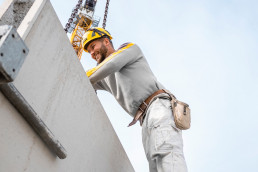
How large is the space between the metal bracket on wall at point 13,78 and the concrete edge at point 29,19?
271 mm

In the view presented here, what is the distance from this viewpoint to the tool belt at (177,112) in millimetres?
2584

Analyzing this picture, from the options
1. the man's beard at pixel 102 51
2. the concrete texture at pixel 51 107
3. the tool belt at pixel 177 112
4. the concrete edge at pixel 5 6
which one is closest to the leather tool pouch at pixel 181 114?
the tool belt at pixel 177 112

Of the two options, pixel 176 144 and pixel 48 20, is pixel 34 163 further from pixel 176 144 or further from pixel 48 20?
pixel 176 144

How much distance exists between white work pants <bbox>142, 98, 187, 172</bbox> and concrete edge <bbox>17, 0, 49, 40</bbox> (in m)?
1.33

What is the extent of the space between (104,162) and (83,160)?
A: 36 cm

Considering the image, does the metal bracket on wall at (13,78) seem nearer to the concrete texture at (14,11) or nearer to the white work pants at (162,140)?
the concrete texture at (14,11)

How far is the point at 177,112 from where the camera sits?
265cm

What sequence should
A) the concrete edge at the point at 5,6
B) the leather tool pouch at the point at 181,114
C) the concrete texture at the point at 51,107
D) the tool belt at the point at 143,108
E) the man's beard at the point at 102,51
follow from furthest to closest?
the man's beard at the point at 102,51 → the tool belt at the point at 143,108 → the leather tool pouch at the point at 181,114 → the concrete edge at the point at 5,6 → the concrete texture at the point at 51,107

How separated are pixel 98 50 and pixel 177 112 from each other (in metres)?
1.18

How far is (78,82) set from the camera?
2.10 m

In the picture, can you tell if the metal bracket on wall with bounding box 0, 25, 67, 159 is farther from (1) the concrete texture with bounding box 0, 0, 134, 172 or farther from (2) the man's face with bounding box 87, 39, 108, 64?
(2) the man's face with bounding box 87, 39, 108, 64

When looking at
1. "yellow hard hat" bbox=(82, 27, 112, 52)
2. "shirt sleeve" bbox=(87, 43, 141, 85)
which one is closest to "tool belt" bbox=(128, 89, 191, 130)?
"shirt sleeve" bbox=(87, 43, 141, 85)

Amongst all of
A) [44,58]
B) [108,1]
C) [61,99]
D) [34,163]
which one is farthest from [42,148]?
[108,1]

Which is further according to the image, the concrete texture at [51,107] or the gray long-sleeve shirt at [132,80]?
the gray long-sleeve shirt at [132,80]
